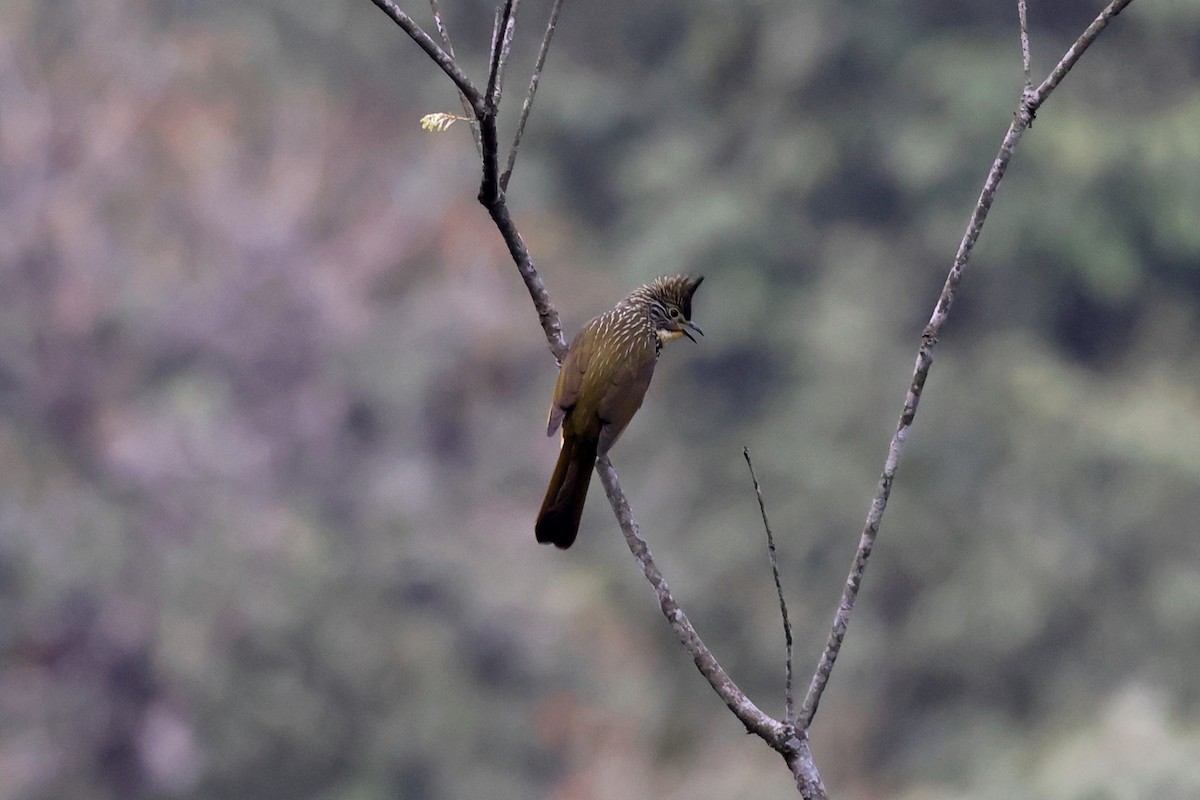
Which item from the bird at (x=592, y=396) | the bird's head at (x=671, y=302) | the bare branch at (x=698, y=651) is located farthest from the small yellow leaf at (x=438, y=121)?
the bird's head at (x=671, y=302)

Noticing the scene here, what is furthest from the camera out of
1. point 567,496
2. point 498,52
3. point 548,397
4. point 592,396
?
point 548,397

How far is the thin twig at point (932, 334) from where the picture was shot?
106 inches

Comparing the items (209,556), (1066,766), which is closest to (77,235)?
(209,556)

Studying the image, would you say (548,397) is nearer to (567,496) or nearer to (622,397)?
(622,397)

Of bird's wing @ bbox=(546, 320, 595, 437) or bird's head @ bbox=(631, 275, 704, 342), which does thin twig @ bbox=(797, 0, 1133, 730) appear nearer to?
bird's wing @ bbox=(546, 320, 595, 437)

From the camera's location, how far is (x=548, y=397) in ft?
46.2

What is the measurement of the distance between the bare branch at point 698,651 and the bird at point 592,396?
2.05 ft

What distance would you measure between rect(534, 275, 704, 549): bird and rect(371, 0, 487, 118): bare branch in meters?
1.02

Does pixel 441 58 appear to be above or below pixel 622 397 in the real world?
below

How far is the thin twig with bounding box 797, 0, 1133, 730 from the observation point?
2697mm

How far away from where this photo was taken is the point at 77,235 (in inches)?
561

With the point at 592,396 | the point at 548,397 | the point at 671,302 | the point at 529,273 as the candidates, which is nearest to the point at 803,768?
the point at 529,273

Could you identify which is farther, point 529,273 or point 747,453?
point 529,273

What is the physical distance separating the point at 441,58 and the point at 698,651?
1027 mm
